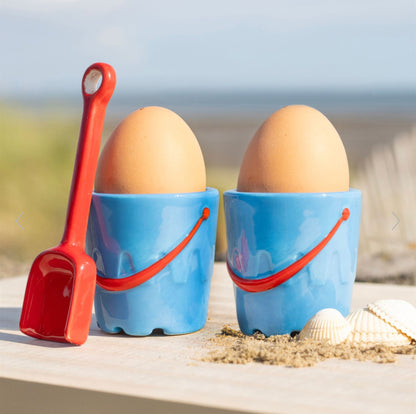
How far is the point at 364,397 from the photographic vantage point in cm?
95

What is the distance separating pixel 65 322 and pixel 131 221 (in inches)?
9.5

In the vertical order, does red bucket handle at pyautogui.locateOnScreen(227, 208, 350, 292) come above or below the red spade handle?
below

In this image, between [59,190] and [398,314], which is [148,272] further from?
[59,190]

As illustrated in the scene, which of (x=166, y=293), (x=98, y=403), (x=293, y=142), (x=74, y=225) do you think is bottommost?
(x=98, y=403)

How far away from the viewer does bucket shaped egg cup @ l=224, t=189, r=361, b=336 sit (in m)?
1.25

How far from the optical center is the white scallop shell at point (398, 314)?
1245 mm

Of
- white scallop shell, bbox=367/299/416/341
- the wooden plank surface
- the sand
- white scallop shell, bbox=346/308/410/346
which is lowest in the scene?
the wooden plank surface

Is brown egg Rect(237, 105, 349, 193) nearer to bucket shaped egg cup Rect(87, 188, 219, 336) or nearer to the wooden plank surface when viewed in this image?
bucket shaped egg cup Rect(87, 188, 219, 336)

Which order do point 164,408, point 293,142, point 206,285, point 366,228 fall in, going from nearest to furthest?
point 164,408
point 293,142
point 206,285
point 366,228

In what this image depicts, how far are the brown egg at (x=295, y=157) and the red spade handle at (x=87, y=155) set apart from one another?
296mm

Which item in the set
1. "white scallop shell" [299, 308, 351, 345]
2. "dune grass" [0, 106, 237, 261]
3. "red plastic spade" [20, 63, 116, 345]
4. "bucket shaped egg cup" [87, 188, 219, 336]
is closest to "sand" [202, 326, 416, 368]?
"white scallop shell" [299, 308, 351, 345]

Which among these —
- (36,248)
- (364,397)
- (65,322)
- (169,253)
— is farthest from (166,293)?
(36,248)

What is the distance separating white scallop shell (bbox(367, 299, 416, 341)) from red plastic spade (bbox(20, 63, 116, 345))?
0.55m

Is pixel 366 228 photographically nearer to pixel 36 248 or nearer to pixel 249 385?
pixel 36 248
